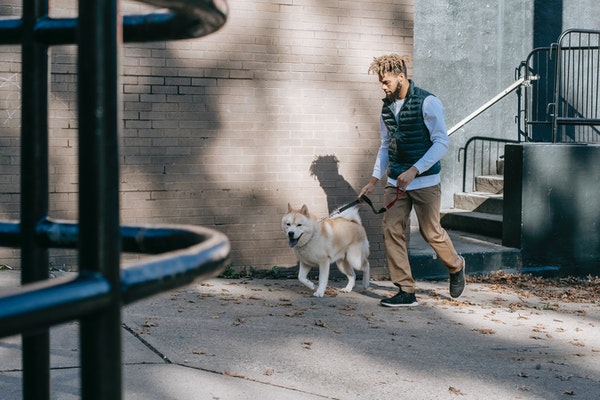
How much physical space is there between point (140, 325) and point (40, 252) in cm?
556

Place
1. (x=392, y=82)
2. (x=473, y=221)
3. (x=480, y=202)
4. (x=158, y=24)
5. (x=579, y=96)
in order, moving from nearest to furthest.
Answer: (x=158, y=24), (x=392, y=82), (x=473, y=221), (x=480, y=202), (x=579, y=96)

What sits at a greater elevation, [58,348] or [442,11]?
[442,11]

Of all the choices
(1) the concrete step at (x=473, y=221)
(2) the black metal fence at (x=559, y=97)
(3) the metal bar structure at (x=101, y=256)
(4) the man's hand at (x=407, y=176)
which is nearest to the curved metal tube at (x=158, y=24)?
(3) the metal bar structure at (x=101, y=256)

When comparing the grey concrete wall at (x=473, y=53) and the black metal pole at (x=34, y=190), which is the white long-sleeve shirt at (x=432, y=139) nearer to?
the grey concrete wall at (x=473, y=53)

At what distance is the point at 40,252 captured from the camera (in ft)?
3.93

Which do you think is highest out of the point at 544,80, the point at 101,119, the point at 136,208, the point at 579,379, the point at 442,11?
the point at 442,11

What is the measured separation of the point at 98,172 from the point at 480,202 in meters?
11.9

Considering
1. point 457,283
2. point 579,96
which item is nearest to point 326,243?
point 457,283

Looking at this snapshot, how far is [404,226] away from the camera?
818 centimetres

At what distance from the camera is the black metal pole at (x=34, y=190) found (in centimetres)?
117

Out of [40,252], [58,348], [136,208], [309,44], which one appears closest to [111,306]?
[40,252]

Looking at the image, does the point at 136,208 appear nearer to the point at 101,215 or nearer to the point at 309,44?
the point at 309,44

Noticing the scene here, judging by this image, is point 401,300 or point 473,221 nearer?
point 401,300

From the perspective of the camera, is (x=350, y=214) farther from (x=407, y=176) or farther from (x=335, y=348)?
(x=335, y=348)
